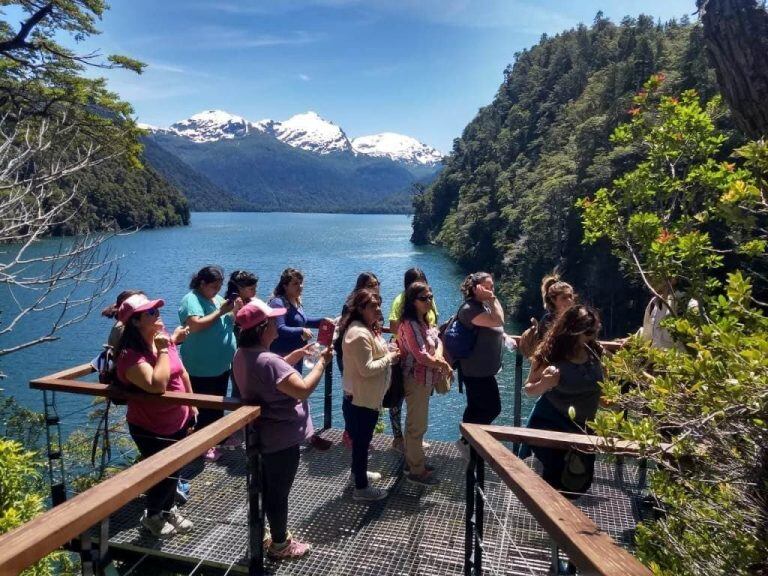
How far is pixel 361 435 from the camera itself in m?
4.50

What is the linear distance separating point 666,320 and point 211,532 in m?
3.49

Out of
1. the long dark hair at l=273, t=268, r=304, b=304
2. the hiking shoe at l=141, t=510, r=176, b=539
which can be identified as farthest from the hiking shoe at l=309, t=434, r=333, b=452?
the hiking shoe at l=141, t=510, r=176, b=539

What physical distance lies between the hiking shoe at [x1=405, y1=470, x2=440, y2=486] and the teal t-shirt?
6.58 ft

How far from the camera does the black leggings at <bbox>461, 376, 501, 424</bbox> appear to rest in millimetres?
4898

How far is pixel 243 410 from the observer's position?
123 inches

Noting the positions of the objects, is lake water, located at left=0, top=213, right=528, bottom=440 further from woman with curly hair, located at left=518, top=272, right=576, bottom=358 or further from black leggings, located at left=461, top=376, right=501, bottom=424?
woman with curly hair, located at left=518, top=272, right=576, bottom=358

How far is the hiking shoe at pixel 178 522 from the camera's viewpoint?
4109 millimetres

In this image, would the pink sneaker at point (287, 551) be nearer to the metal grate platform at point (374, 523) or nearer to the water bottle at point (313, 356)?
the metal grate platform at point (374, 523)

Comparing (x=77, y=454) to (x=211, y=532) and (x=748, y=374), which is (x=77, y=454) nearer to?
(x=211, y=532)

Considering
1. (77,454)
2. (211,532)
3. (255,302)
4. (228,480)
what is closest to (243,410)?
(255,302)

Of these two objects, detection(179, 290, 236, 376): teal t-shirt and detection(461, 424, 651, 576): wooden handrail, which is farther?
detection(179, 290, 236, 376): teal t-shirt

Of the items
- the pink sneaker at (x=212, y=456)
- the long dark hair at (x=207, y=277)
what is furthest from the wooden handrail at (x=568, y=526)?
the pink sneaker at (x=212, y=456)

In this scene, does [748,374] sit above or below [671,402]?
above

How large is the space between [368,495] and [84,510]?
3.09 m
